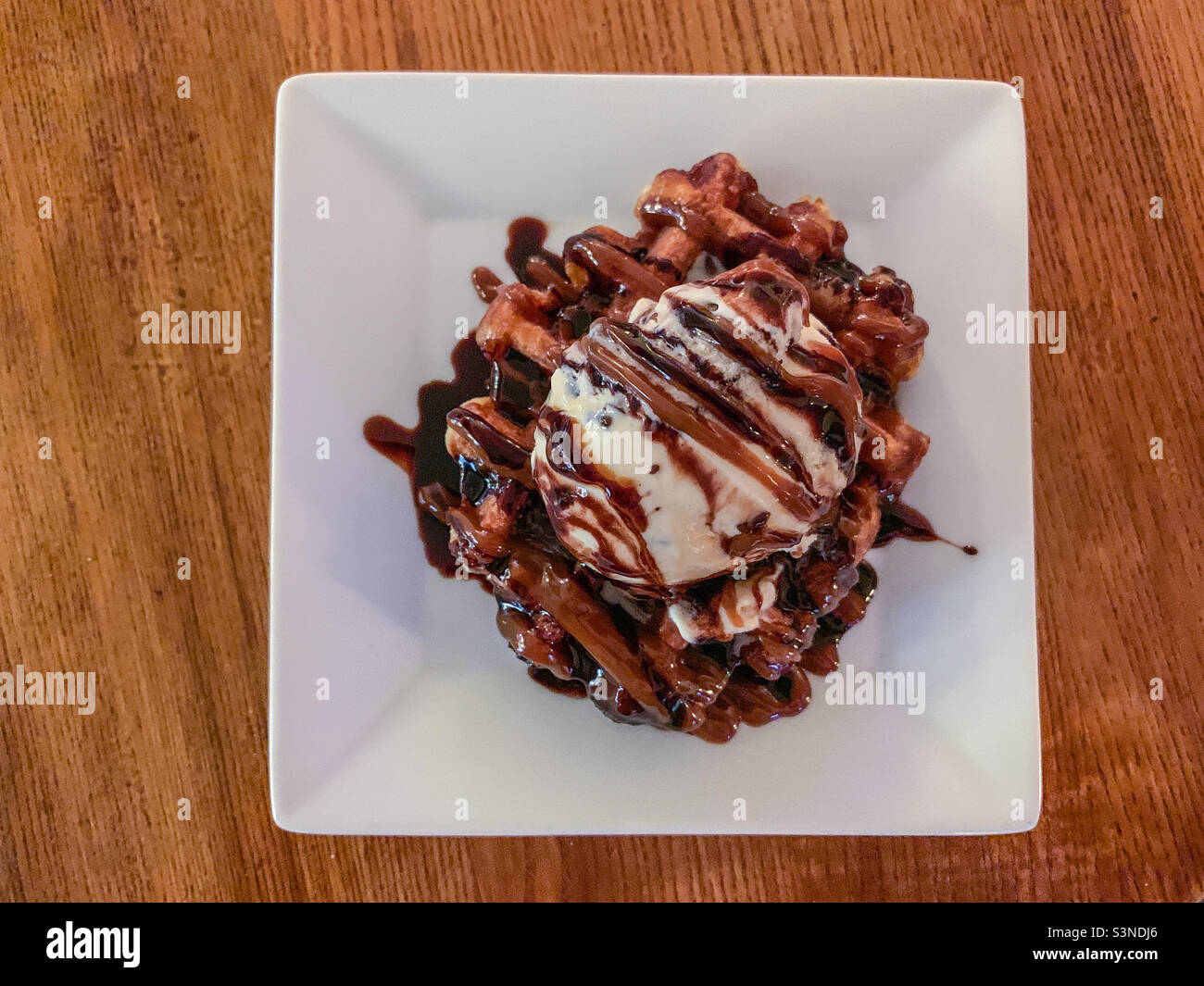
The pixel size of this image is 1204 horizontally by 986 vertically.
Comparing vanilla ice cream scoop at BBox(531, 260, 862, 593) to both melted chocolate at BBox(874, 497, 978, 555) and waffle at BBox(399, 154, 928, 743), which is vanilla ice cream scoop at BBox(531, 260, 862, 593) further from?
melted chocolate at BBox(874, 497, 978, 555)

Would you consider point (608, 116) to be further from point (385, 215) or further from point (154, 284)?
point (154, 284)

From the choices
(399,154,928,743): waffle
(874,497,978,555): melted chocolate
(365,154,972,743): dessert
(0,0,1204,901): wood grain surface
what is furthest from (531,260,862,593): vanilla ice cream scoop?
(0,0,1204,901): wood grain surface

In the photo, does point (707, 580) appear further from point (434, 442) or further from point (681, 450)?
point (434, 442)

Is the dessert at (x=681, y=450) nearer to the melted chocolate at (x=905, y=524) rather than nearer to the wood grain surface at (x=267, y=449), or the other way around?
the melted chocolate at (x=905, y=524)

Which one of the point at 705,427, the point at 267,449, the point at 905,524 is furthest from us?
the point at 267,449

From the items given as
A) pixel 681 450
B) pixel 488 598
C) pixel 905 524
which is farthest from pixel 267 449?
pixel 905 524

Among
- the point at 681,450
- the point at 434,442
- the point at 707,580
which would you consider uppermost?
the point at 434,442
